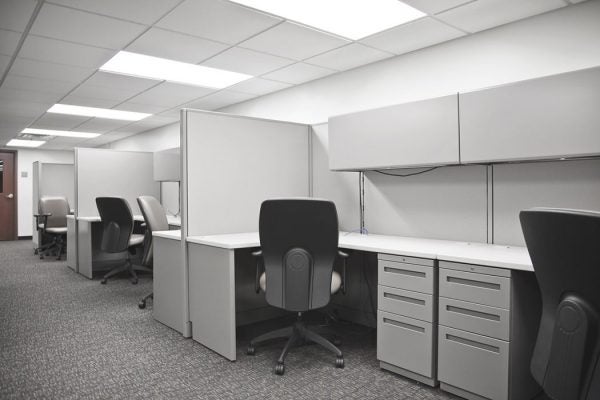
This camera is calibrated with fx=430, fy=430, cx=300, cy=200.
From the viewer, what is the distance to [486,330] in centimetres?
173

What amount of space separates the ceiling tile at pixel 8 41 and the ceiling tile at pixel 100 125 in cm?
269

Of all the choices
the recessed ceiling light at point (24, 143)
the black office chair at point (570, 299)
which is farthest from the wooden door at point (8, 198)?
the black office chair at point (570, 299)

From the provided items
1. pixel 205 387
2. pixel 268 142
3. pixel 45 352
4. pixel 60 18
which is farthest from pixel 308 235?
pixel 60 18

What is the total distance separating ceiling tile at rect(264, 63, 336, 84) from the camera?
333 centimetres

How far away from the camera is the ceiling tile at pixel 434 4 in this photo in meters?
2.17

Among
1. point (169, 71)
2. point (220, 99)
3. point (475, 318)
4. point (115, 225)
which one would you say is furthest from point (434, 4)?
point (115, 225)

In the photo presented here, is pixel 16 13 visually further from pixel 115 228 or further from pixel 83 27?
pixel 115 228

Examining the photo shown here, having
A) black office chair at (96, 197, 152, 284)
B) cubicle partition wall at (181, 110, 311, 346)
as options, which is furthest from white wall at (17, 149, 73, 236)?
cubicle partition wall at (181, 110, 311, 346)

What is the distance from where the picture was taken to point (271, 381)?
2014mm

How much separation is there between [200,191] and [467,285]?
→ 5.07 feet

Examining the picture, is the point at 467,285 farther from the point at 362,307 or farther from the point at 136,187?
the point at 136,187

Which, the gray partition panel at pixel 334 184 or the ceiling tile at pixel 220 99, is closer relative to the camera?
the gray partition panel at pixel 334 184

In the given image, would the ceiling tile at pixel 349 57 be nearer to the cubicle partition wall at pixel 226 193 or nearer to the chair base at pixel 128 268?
the cubicle partition wall at pixel 226 193

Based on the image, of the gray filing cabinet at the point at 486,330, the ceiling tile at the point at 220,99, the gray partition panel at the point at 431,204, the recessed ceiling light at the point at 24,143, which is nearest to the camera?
the gray filing cabinet at the point at 486,330
